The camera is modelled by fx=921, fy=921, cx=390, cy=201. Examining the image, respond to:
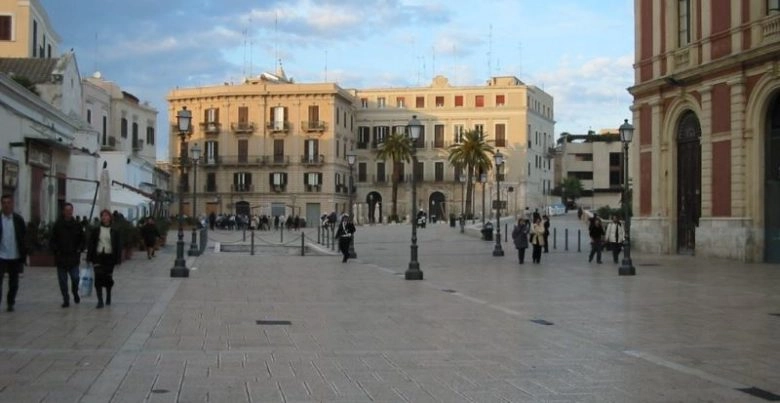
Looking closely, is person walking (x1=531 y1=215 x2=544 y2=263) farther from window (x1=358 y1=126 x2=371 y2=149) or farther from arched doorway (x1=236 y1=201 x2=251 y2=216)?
window (x1=358 y1=126 x2=371 y2=149)

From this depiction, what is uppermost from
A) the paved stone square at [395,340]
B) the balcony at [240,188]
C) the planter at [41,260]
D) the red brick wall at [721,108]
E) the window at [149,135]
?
the window at [149,135]

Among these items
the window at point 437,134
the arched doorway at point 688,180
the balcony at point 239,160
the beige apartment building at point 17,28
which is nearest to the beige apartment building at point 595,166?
the window at point 437,134

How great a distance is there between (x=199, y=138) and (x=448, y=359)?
85.5m

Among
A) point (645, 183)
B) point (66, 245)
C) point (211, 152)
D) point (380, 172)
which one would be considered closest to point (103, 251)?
point (66, 245)

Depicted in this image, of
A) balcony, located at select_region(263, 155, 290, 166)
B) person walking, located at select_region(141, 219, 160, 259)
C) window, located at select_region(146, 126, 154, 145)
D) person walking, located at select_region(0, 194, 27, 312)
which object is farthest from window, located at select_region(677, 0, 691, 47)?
balcony, located at select_region(263, 155, 290, 166)

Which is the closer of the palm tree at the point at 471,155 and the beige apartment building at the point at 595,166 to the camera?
the palm tree at the point at 471,155

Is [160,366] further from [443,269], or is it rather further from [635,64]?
[635,64]

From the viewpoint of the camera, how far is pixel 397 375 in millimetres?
9469

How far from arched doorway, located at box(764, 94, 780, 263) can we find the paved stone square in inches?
274

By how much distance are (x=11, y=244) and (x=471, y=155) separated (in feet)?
250

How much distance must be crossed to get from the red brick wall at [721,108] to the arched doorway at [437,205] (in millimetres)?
64389

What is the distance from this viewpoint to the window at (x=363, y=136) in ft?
328

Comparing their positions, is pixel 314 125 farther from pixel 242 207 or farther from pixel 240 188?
pixel 242 207

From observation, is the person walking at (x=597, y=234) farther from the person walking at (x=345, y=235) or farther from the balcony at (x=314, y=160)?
the balcony at (x=314, y=160)
